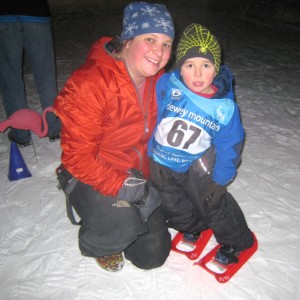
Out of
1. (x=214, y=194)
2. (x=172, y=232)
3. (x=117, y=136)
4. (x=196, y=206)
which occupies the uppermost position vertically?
(x=117, y=136)

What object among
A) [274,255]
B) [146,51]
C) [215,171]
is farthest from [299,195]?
[146,51]

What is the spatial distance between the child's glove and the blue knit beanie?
91cm

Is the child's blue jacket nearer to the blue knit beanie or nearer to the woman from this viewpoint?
the woman

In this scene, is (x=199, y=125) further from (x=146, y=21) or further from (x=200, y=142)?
(x=146, y=21)

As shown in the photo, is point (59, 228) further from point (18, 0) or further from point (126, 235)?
point (18, 0)

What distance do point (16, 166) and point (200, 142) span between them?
177cm

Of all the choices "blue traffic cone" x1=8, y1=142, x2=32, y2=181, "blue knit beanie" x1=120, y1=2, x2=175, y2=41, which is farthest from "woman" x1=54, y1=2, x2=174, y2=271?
"blue traffic cone" x1=8, y1=142, x2=32, y2=181

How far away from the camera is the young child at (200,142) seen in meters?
1.61

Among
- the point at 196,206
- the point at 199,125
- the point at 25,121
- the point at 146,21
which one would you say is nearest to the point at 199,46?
the point at 146,21

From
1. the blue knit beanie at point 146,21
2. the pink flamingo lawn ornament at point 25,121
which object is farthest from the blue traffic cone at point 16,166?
the blue knit beanie at point 146,21

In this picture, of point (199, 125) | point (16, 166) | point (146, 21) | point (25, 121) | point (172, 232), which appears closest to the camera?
point (146, 21)

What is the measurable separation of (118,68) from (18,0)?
1595mm

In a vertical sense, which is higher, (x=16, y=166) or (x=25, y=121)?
(x=25, y=121)

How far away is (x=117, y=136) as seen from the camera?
1712 mm
